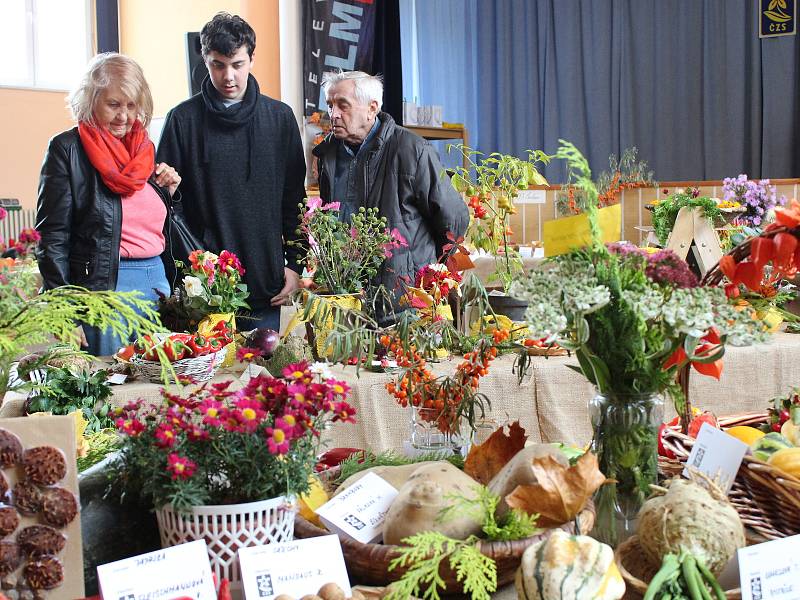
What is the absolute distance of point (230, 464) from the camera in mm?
917

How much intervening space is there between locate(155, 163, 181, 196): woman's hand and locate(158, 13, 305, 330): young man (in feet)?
0.35

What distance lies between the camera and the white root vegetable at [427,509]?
94 centimetres

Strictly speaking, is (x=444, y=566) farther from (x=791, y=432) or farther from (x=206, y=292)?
(x=206, y=292)

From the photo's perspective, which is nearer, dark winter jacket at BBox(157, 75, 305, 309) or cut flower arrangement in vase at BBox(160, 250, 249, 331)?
cut flower arrangement in vase at BBox(160, 250, 249, 331)

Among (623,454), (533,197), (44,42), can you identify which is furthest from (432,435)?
(44,42)

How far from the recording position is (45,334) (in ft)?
3.22

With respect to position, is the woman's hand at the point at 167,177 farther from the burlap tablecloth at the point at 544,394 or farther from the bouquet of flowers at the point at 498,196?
the bouquet of flowers at the point at 498,196

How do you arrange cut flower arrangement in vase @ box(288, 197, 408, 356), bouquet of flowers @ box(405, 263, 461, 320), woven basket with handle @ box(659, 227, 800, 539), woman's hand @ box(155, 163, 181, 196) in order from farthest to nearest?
woman's hand @ box(155, 163, 181, 196)
cut flower arrangement in vase @ box(288, 197, 408, 356)
bouquet of flowers @ box(405, 263, 461, 320)
woven basket with handle @ box(659, 227, 800, 539)

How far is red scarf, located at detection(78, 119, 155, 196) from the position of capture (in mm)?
2369

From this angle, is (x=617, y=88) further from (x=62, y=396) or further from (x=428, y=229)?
(x=62, y=396)

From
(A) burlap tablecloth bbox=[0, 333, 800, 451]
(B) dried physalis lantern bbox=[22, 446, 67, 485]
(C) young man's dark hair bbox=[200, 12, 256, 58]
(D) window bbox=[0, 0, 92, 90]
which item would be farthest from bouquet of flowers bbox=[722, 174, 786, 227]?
(D) window bbox=[0, 0, 92, 90]

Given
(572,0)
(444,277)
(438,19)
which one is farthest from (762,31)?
(444,277)

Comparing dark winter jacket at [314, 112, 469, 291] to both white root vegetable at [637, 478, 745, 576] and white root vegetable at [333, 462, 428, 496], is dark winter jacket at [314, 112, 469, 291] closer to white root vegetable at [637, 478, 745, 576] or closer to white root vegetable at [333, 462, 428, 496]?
white root vegetable at [333, 462, 428, 496]

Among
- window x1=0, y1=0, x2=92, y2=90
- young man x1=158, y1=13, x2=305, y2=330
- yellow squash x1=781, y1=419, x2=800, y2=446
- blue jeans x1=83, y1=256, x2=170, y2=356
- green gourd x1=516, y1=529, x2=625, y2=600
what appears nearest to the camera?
green gourd x1=516, y1=529, x2=625, y2=600
